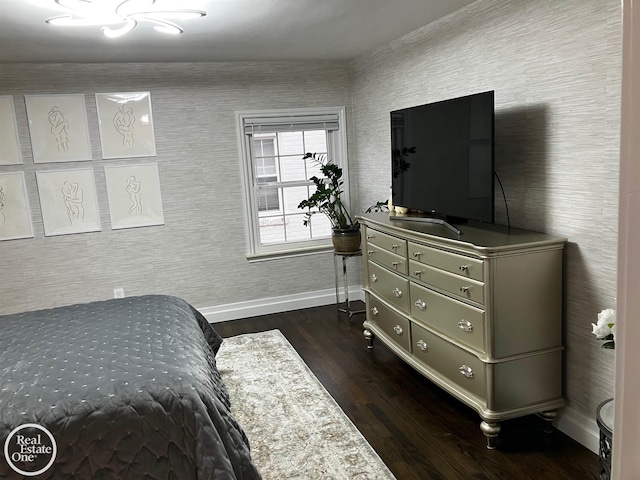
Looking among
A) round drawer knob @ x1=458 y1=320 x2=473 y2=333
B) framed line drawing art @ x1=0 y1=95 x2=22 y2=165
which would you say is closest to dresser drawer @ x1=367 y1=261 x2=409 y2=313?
round drawer knob @ x1=458 y1=320 x2=473 y2=333

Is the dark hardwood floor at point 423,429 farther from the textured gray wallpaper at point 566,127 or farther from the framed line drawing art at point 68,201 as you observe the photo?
the framed line drawing art at point 68,201

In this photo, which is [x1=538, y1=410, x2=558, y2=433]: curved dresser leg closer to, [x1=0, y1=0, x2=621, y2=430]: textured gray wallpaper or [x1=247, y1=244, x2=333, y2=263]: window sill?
[x1=0, y1=0, x2=621, y2=430]: textured gray wallpaper

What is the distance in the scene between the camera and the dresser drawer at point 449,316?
272 centimetres

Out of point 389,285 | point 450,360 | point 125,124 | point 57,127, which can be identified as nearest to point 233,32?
point 125,124

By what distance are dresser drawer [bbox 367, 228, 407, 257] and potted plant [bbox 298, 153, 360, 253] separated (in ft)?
2.54

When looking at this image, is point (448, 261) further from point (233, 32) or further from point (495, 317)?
point (233, 32)

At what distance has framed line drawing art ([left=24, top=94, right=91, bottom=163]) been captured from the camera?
4402mm

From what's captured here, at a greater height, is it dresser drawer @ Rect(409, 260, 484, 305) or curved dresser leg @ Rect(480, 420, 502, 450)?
dresser drawer @ Rect(409, 260, 484, 305)

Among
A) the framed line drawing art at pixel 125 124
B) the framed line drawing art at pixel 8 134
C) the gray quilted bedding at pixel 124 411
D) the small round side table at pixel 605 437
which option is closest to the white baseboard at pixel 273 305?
the framed line drawing art at pixel 125 124

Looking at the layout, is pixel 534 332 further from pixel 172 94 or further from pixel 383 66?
pixel 172 94

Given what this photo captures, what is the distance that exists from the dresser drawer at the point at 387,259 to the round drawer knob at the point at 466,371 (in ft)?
2.43

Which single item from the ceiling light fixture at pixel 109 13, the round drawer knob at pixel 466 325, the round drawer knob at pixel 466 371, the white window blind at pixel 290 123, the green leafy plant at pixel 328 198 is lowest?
the round drawer knob at pixel 466 371

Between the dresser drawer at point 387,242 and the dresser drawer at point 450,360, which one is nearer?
the dresser drawer at point 450,360

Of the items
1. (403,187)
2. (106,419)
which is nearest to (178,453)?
(106,419)
